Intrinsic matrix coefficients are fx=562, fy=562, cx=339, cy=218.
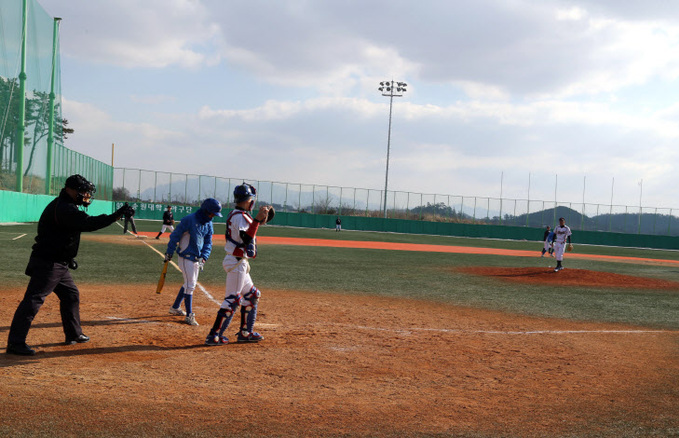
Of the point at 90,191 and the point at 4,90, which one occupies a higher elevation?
the point at 4,90

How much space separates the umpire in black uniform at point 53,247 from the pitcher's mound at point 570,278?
14.3 m

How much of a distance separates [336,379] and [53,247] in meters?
3.54

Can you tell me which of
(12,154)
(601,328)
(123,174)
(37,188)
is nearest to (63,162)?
(37,188)

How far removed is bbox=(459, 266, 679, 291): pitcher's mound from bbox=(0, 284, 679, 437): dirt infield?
8201mm

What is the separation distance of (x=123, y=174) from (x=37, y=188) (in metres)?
25.9

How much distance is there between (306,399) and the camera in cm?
525

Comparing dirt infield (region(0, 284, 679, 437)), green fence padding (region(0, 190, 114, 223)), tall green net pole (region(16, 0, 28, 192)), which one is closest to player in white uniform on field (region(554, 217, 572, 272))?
dirt infield (region(0, 284, 679, 437))

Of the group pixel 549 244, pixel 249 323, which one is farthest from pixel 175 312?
pixel 549 244

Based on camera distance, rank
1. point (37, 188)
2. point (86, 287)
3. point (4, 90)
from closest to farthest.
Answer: point (86, 287)
point (4, 90)
point (37, 188)

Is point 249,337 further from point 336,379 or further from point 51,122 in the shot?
point 51,122

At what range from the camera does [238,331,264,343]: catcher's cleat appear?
750 centimetres

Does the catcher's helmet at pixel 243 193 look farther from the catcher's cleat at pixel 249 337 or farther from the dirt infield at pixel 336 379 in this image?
the dirt infield at pixel 336 379

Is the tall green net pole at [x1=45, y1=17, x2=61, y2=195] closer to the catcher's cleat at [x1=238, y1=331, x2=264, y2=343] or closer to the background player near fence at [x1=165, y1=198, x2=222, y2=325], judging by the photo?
the background player near fence at [x1=165, y1=198, x2=222, y2=325]

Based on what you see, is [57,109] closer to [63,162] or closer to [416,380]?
[63,162]
